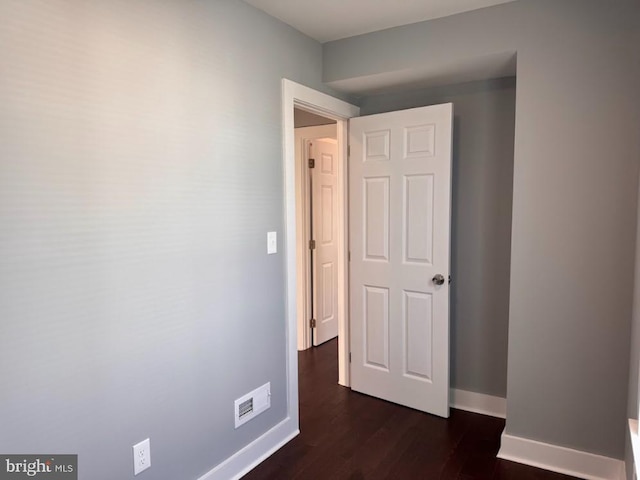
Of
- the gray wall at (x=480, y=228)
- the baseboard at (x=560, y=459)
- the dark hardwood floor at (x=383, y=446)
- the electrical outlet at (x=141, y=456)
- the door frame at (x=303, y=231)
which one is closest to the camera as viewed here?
the electrical outlet at (x=141, y=456)

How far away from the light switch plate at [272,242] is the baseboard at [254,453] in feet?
3.30

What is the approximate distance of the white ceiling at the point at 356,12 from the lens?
2.22m

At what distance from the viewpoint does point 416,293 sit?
2.90m

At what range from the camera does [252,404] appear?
2346 mm

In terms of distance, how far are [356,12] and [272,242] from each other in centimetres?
131

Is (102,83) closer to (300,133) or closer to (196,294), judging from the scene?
(196,294)

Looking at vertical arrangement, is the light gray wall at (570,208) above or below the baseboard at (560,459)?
above

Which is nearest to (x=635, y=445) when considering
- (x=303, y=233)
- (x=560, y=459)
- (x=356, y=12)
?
(x=560, y=459)

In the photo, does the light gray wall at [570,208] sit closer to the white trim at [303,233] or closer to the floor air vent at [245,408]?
the floor air vent at [245,408]

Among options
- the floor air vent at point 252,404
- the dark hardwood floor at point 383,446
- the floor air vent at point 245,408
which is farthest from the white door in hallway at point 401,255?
the floor air vent at point 245,408

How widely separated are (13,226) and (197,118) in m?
0.90

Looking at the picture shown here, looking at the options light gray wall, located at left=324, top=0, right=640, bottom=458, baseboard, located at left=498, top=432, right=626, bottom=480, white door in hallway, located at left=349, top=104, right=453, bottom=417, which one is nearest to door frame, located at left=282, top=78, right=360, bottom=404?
white door in hallway, located at left=349, top=104, right=453, bottom=417

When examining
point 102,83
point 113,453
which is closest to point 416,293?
point 113,453

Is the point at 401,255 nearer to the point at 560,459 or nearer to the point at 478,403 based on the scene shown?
the point at 478,403
